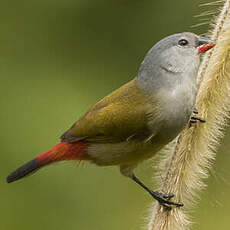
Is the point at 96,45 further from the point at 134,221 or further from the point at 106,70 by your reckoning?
the point at 134,221

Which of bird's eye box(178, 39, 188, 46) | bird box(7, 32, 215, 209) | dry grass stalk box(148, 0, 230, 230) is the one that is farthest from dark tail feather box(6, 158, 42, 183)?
bird's eye box(178, 39, 188, 46)

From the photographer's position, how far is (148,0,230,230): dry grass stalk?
3.23 m

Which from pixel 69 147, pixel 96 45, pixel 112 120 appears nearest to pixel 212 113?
pixel 112 120

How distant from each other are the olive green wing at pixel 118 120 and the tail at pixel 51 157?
5 cm

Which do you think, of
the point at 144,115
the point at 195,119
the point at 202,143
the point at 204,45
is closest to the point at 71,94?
the point at 144,115

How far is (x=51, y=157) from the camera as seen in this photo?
4.11 meters

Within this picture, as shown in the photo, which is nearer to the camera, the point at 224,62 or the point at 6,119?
the point at 224,62

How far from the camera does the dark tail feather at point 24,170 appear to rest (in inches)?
161

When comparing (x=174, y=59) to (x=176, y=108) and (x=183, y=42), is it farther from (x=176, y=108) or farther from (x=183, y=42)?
(x=176, y=108)

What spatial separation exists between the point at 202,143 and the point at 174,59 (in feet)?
2.65

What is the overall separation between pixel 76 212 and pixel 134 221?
45cm

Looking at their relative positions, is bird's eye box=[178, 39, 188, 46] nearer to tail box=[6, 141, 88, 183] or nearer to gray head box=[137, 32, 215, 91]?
gray head box=[137, 32, 215, 91]

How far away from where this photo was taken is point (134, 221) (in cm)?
460

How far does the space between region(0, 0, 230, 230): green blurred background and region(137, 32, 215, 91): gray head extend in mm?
514
